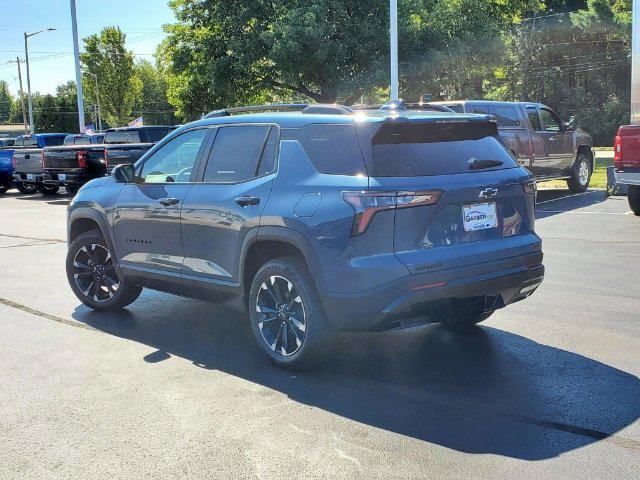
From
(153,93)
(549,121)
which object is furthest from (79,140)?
(153,93)

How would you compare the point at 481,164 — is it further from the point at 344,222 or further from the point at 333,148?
the point at 344,222

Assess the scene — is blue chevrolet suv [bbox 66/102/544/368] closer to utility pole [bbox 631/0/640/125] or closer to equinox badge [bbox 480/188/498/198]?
equinox badge [bbox 480/188/498/198]

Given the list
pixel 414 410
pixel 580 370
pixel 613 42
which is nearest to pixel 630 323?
pixel 580 370

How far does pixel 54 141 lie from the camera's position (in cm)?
2509

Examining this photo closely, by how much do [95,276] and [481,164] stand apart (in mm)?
3938

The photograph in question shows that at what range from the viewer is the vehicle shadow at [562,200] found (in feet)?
44.4

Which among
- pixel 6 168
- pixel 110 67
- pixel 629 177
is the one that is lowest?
pixel 629 177

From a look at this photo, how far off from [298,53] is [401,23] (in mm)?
4303

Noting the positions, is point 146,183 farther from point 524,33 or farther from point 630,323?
point 524,33

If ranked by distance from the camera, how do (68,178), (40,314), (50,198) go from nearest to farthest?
(40,314) < (68,178) < (50,198)

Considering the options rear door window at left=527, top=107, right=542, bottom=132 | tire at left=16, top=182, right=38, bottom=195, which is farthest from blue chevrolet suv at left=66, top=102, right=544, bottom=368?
tire at left=16, top=182, right=38, bottom=195

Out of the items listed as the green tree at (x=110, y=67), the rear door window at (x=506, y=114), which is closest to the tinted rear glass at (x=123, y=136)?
the rear door window at (x=506, y=114)

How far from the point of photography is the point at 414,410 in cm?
423

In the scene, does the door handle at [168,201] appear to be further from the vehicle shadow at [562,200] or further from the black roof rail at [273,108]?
the vehicle shadow at [562,200]
